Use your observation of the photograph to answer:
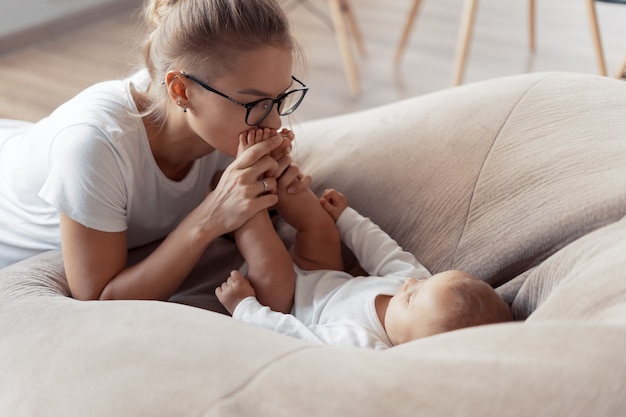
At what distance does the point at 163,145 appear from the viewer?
1756 mm

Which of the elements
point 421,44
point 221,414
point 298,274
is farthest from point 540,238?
point 421,44

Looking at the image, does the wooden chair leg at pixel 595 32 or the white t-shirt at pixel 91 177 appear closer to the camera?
the white t-shirt at pixel 91 177

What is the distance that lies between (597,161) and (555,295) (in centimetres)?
45

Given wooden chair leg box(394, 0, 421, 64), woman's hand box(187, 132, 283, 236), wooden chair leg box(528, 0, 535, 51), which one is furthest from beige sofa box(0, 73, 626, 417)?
wooden chair leg box(528, 0, 535, 51)

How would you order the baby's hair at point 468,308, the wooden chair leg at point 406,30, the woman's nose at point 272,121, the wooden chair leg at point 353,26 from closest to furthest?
the baby's hair at point 468,308
the woman's nose at point 272,121
the wooden chair leg at point 406,30
the wooden chair leg at point 353,26

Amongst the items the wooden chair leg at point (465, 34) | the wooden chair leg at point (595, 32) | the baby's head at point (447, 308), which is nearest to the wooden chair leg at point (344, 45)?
the wooden chair leg at point (465, 34)

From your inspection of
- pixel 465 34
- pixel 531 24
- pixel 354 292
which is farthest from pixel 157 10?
pixel 531 24

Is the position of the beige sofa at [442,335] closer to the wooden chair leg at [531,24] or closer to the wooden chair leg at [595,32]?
the wooden chair leg at [595,32]

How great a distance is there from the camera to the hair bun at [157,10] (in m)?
1.64

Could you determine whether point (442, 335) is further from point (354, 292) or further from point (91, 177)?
point (91, 177)

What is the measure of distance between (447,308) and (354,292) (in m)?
0.29

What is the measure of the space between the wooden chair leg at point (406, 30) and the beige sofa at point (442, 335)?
1960 millimetres

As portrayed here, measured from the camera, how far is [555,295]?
130 cm

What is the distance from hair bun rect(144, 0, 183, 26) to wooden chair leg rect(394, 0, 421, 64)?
2.41 meters
